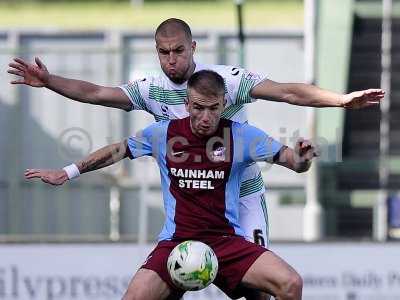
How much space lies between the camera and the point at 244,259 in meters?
7.04

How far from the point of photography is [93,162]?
7.25 m

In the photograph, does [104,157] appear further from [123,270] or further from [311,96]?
[123,270]

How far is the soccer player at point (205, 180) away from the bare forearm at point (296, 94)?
0.91 feet

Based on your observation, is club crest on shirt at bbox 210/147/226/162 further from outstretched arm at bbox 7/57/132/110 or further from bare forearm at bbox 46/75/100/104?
bare forearm at bbox 46/75/100/104

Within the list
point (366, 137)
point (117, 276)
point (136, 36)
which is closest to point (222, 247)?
point (117, 276)

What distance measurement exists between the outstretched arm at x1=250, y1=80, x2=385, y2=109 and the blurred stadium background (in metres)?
3.05

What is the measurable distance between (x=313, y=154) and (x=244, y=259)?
2.57 feet

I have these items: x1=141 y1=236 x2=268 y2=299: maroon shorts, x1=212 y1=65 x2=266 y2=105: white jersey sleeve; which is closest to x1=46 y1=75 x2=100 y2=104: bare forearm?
x1=212 y1=65 x2=266 y2=105: white jersey sleeve

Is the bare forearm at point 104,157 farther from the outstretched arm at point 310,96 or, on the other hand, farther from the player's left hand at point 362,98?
the player's left hand at point 362,98

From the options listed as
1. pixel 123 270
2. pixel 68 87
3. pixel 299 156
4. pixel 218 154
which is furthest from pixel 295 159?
pixel 123 270

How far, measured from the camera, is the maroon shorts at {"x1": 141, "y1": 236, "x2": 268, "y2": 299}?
7.00 meters

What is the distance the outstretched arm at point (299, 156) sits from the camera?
6672 millimetres

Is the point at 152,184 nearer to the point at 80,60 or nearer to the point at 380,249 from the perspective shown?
the point at 80,60

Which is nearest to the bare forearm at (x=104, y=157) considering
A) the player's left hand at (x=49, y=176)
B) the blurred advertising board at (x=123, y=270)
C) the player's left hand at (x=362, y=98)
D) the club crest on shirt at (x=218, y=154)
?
the player's left hand at (x=49, y=176)
